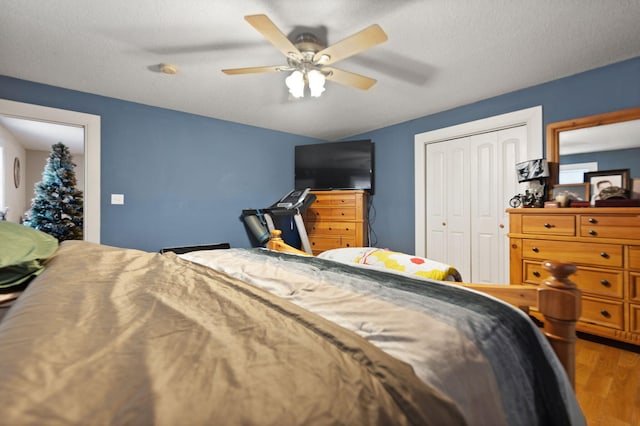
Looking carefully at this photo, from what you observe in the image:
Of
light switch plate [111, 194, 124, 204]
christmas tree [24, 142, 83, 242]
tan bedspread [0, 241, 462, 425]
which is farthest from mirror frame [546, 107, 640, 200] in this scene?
christmas tree [24, 142, 83, 242]

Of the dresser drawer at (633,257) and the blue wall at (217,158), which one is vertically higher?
the blue wall at (217,158)

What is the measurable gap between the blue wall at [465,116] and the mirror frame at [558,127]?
8cm

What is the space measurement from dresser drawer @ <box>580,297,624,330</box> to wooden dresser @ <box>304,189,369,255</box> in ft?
7.31

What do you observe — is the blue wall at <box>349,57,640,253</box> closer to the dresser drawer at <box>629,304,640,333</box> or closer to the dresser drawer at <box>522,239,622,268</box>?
the dresser drawer at <box>522,239,622,268</box>

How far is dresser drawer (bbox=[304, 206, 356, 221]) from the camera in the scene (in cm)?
390

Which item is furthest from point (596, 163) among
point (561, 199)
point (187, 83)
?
point (187, 83)

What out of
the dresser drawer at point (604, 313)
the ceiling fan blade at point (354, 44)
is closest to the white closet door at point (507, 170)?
the dresser drawer at point (604, 313)

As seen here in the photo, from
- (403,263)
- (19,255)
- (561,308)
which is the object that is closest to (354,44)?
(403,263)

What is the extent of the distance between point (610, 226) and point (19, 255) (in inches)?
132

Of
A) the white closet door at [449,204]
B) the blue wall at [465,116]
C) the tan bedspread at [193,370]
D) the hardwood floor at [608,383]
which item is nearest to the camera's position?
the tan bedspread at [193,370]

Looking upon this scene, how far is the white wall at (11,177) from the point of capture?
13.8 ft

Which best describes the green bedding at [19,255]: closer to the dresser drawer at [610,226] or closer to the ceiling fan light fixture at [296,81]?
the ceiling fan light fixture at [296,81]

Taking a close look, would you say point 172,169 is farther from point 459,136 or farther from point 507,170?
point 507,170

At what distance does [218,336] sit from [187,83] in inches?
109
